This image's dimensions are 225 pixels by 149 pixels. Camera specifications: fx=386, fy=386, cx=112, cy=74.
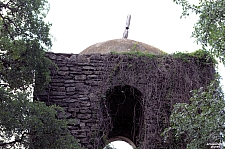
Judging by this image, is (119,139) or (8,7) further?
(119,139)

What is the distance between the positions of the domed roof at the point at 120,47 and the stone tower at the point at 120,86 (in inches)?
17.4

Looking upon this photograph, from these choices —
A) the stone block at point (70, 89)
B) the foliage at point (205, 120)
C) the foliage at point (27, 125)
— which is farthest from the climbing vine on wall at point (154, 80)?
the foliage at point (27, 125)

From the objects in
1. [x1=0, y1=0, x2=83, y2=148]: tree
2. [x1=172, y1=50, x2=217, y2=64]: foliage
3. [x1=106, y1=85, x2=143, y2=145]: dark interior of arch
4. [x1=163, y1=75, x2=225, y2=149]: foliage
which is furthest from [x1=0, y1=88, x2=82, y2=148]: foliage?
[x1=172, y1=50, x2=217, y2=64]: foliage

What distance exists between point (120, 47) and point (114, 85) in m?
1.37

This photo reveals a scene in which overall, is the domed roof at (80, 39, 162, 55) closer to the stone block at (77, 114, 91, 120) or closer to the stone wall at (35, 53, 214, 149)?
the stone wall at (35, 53, 214, 149)

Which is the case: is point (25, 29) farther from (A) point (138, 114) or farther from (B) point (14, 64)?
(A) point (138, 114)

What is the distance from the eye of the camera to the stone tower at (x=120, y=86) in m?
6.92

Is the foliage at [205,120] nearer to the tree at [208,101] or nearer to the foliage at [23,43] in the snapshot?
the tree at [208,101]

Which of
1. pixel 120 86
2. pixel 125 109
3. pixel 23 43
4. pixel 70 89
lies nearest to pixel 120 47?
pixel 120 86

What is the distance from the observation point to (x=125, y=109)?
9086 mm

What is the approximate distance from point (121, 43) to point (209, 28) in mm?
3410

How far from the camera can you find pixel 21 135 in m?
5.08

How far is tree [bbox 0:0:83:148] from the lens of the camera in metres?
4.97

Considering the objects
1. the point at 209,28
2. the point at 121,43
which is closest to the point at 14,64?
the point at 209,28
